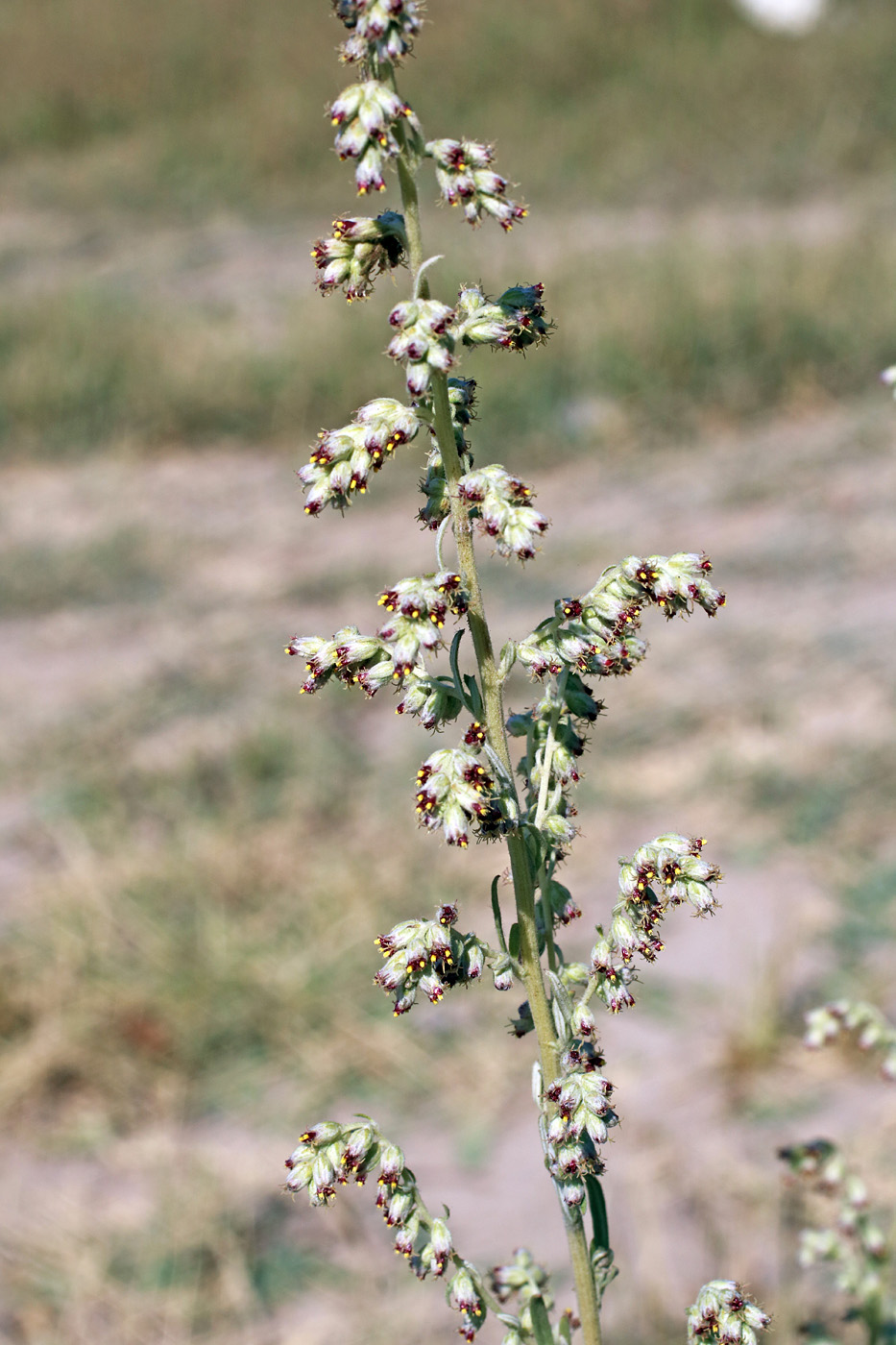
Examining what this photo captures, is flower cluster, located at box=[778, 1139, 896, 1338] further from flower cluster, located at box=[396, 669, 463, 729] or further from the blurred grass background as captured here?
flower cluster, located at box=[396, 669, 463, 729]

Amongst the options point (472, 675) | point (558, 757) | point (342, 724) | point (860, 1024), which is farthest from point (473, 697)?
point (342, 724)

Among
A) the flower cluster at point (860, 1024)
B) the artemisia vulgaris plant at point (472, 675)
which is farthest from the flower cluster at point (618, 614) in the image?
the flower cluster at point (860, 1024)

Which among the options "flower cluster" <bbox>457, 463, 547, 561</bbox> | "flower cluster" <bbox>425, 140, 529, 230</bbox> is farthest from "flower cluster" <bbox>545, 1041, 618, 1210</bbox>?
"flower cluster" <bbox>425, 140, 529, 230</bbox>

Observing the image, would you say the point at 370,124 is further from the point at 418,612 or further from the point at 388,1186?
the point at 388,1186

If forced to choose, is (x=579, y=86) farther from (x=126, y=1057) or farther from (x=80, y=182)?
(x=126, y=1057)

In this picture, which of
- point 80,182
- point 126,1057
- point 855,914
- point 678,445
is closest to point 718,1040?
point 855,914

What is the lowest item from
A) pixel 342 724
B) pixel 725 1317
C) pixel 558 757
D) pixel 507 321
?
pixel 725 1317
